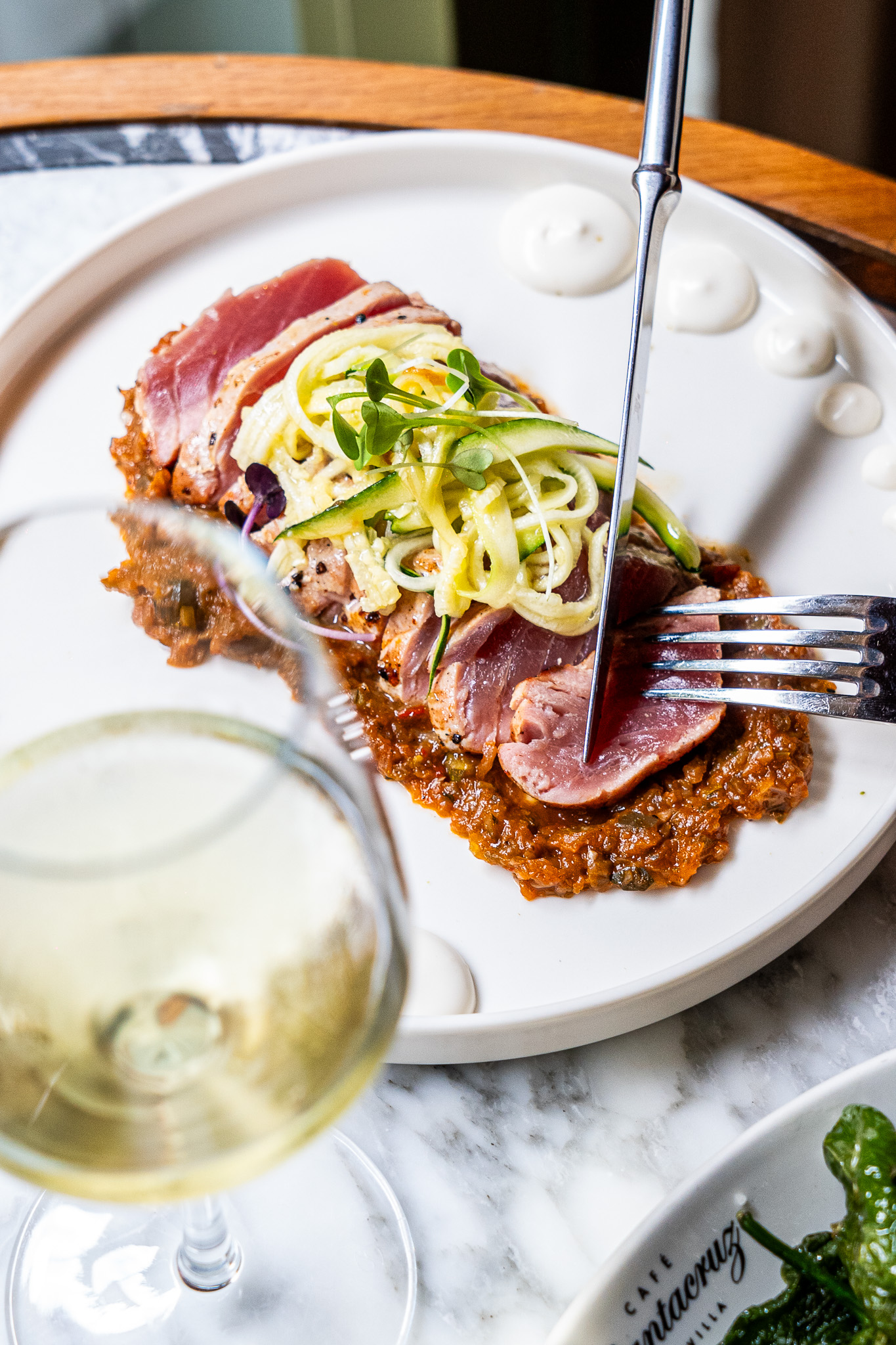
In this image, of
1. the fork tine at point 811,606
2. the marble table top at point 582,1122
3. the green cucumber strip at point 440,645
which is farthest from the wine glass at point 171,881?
the fork tine at point 811,606

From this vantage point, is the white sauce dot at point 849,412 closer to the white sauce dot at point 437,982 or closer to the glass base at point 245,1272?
the white sauce dot at point 437,982

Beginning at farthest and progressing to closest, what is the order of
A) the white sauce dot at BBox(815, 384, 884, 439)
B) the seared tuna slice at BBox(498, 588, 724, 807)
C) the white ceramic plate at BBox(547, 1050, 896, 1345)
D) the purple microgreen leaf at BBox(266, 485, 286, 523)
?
the white sauce dot at BBox(815, 384, 884, 439)
the purple microgreen leaf at BBox(266, 485, 286, 523)
the seared tuna slice at BBox(498, 588, 724, 807)
the white ceramic plate at BBox(547, 1050, 896, 1345)

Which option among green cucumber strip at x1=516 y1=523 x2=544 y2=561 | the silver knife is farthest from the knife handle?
green cucumber strip at x1=516 y1=523 x2=544 y2=561

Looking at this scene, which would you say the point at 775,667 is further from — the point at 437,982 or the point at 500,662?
the point at 437,982

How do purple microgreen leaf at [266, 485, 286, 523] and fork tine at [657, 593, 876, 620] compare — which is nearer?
fork tine at [657, 593, 876, 620]

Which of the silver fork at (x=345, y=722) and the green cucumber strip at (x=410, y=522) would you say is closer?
the silver fork at (x=345, y=722)

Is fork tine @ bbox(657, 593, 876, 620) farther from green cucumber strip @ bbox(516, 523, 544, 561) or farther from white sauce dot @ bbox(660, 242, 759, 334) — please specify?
white sauce dot @ bbox(660, 242, 759, 334)

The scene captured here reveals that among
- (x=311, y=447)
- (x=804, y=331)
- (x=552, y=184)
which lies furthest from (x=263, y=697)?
(x=552, y=184)
